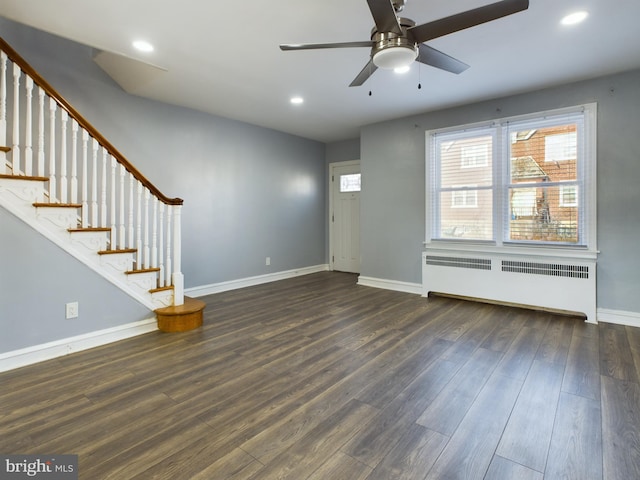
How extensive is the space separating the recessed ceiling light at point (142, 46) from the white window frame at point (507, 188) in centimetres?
359

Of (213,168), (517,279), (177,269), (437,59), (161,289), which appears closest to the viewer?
(437,59)

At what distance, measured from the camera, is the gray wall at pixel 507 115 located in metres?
3.38

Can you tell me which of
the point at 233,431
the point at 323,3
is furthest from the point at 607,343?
the point at 323,3

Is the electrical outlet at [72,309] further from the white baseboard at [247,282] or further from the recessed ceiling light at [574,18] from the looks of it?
the recessed ceiling light at [574,18]

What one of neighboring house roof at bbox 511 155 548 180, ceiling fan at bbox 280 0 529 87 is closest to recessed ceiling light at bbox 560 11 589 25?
ceiling fan at bbox 280 0 529 87

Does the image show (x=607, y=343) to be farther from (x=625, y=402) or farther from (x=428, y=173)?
(x=428, y=173)

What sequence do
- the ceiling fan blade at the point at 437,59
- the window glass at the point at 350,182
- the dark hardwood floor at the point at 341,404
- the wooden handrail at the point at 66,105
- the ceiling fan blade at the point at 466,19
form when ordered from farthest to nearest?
1. the window glass at the point at 350,182
2. the wooden handrail at the point at 66,105
3. the ceiling fan blade at the point at 437,59
4. the ceiling fan blade at the point at 466,19
5. the dark hardwood floor at the point at 341,404

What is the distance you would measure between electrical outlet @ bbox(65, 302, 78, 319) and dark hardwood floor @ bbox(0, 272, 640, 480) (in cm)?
34

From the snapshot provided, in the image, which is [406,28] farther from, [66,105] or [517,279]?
[517,279]

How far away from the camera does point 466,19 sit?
1.79 m

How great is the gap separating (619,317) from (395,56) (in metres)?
3.71

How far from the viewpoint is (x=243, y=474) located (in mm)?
1422

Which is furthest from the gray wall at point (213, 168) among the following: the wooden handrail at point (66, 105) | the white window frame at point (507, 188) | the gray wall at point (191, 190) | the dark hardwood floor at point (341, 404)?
the white window frame at point (507, 188)

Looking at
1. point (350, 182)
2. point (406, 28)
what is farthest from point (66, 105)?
point (350, 182)
